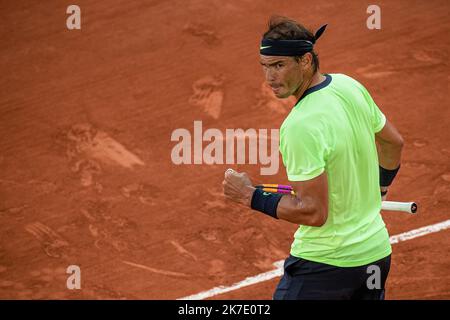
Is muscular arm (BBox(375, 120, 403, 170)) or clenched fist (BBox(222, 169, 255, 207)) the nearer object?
clenched fist (BBox(222, 169, 255, 207))

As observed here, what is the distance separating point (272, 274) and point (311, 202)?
342 cm

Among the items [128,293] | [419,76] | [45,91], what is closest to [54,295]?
[128,293]

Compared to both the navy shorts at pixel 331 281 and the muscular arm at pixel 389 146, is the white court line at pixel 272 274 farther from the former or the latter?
the navy shorts at pixel 331 281

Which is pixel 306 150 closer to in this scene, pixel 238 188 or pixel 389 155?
pixel 238 188

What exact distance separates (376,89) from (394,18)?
4.20 ft

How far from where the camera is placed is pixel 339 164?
446 cm

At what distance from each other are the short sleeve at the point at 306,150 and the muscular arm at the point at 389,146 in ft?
2.61

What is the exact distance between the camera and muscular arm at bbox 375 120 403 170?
5043 millimetres

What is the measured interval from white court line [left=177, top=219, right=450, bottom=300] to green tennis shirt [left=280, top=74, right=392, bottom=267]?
2.89 metres

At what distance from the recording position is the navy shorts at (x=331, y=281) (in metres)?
4.66
